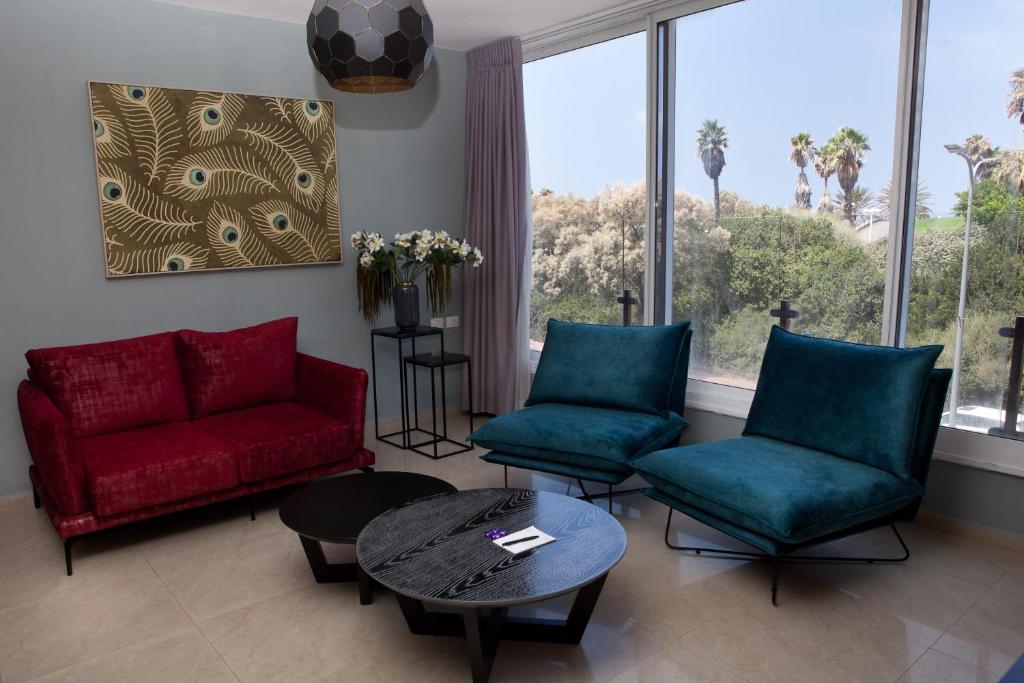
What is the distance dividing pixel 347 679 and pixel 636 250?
2.94 m

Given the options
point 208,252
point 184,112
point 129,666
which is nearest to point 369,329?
point 208,252

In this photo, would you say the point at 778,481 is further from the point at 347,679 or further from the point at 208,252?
the point at 208,252

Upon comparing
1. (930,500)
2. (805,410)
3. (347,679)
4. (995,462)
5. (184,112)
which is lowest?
(347,679)

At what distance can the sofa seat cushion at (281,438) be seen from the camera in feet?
11.6

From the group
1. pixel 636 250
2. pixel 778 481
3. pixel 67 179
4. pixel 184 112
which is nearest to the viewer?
pixel 778 481

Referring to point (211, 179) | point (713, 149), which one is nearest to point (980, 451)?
point (713, 149)

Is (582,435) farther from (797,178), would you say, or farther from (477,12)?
(477,12)

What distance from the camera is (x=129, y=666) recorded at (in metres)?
2.43

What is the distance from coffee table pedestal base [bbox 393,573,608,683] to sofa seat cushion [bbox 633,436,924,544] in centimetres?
65

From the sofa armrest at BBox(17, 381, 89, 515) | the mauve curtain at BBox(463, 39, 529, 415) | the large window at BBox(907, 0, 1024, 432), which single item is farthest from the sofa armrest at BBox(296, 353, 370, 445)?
the large window at BBox(907, 0, 1024, 432)

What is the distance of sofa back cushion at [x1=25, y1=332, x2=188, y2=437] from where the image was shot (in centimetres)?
348

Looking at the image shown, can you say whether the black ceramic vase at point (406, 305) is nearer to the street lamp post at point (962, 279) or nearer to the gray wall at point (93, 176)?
the gray wall at point (93, 176)

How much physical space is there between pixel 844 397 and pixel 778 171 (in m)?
1.27

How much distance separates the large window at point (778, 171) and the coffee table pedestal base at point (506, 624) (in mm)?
1997
